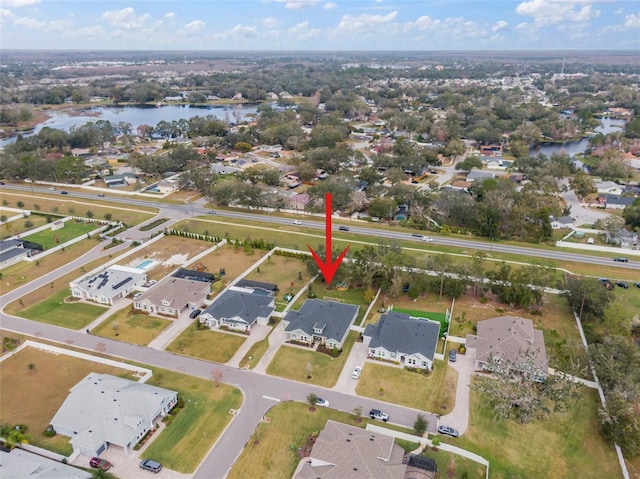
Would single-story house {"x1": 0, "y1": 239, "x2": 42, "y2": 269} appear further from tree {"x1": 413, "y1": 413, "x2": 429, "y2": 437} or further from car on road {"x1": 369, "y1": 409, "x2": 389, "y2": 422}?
tree {"x1": 413, "y1": 413, "x2": 429, "y2": 437}

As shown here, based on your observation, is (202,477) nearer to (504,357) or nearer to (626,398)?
(504,357)

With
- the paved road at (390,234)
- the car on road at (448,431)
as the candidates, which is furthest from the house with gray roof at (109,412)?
the paved road at (390,234)

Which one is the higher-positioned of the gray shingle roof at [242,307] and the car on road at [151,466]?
the gray shingle roof at [242,307]

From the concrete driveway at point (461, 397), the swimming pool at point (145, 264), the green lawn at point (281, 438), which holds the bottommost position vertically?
the concrete driveway at point (461, 397)

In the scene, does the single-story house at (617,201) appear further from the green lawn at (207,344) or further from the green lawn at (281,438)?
the green lawn at (207,344)

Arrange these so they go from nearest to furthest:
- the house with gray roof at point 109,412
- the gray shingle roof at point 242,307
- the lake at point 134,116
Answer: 1. the house with gray roof at point 109,412
2. the gray shingle roof at point 242,307
3. the lake at point 134,116

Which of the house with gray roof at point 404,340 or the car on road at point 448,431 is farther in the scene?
the house with gray roof at point 404,340

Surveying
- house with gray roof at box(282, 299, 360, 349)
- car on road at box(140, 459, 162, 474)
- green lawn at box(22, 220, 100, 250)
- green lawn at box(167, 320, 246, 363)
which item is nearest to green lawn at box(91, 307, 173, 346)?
green lawn at box(167, 320, 246, 363)

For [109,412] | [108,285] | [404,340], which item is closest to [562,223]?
[404,340]
